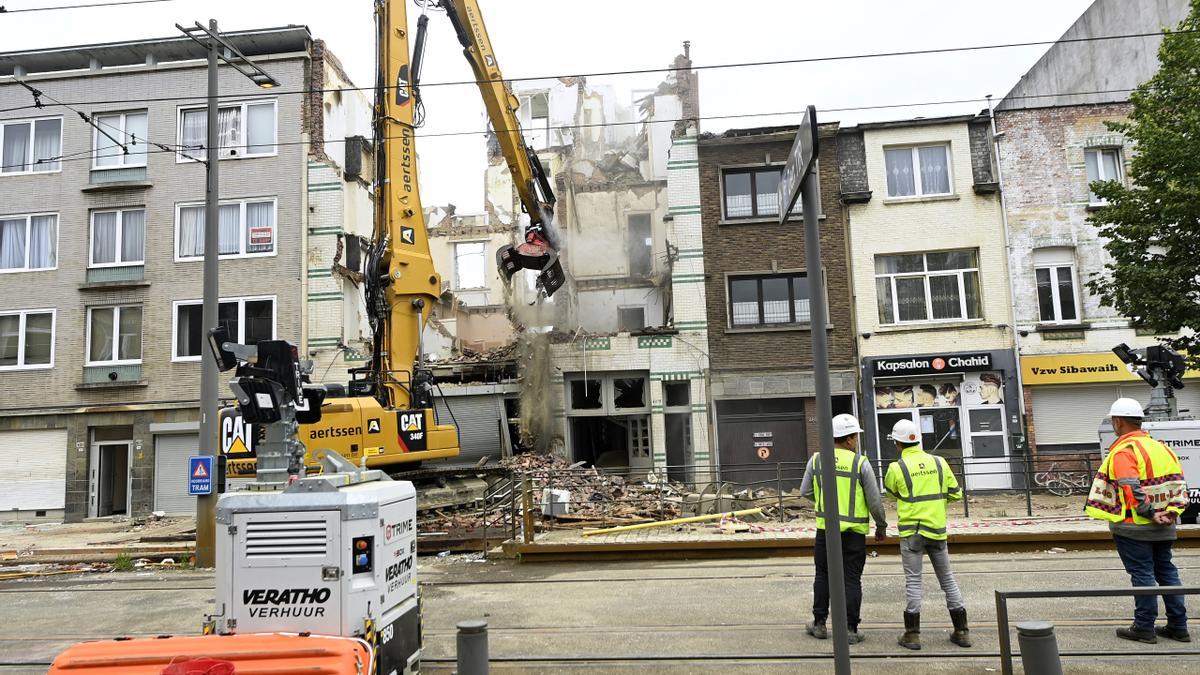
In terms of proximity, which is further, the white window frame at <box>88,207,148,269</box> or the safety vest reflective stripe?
the white window frame at <box>88,207,148,269</box>

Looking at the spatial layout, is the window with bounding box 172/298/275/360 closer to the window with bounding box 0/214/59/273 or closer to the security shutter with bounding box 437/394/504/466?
the window with bounding box 0/214/59/273

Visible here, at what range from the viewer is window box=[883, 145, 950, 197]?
2133 cm

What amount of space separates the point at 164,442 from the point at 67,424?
280 centimetres

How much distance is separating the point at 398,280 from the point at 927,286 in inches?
558

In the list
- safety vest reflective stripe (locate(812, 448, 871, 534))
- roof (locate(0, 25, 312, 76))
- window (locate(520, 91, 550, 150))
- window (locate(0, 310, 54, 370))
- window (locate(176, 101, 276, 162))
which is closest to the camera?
safety vest reflective stripe (locate(812, 448, 871, 534))

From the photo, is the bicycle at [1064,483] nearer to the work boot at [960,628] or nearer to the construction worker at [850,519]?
the work boot at [960,628]

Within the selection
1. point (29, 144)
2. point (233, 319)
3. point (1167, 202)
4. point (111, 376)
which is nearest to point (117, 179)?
point (29, 144)

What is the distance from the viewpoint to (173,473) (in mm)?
21562

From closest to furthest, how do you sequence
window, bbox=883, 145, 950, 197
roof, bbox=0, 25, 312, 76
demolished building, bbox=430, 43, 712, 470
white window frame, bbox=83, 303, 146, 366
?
demolished building, bbox=430, 43, 712, 470
window, bbox=883, 145, 950, 197
white window frame, bbox=83, 303, 146, 366
roof, bbox=0, 25, 312, 76

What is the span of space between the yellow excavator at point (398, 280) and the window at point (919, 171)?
36.2 feet

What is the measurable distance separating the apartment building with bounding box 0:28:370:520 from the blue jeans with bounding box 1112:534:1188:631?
63.1 feet

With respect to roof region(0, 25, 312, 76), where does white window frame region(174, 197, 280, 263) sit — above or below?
below

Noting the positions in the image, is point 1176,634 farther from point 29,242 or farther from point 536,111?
point 536,111

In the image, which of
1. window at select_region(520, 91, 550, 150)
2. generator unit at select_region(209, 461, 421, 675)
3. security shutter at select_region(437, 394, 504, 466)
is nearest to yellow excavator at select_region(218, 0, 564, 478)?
security shutter at select_region(437, 394, 504, 466)
